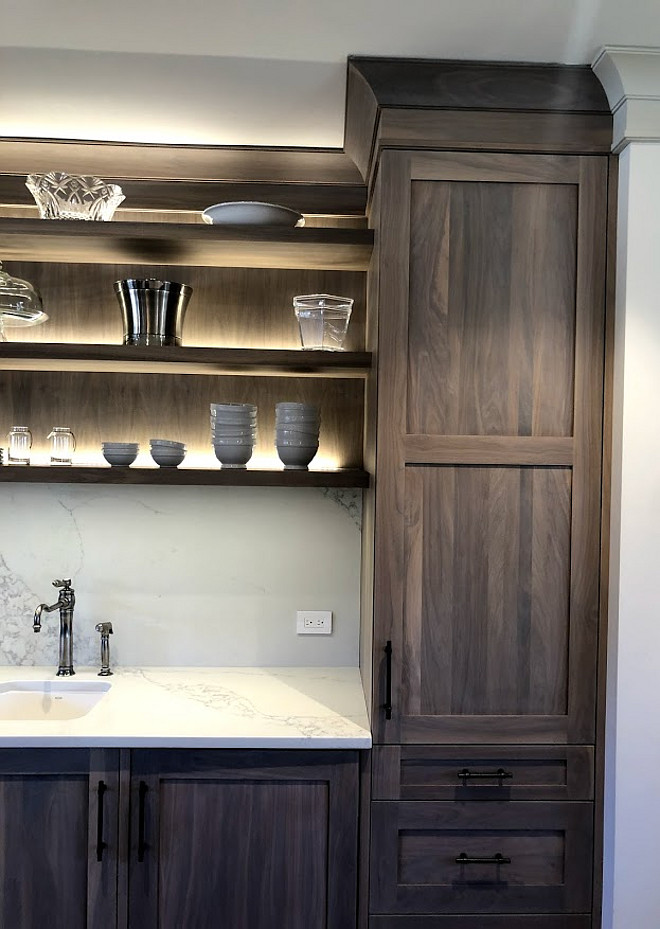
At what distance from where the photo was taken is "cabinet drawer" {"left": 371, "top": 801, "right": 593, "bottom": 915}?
1.88 metres

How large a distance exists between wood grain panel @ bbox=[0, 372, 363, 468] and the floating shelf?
0.37 meters

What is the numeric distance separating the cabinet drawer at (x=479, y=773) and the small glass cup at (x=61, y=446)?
1210mm

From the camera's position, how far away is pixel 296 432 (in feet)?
7.31

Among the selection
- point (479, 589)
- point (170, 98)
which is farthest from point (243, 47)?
point (479, 589)

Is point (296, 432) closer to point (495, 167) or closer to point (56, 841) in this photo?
point (495, 167)

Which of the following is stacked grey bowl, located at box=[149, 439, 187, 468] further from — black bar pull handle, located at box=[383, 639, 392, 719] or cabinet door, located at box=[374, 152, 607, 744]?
black bar pull handle, located at box=[383, 639, 392, 719]

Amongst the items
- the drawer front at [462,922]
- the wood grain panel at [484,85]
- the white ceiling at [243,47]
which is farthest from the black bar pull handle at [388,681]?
the white ceiling at [243,47]

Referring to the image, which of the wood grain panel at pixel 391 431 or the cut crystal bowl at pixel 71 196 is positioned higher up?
the cut crystal bowl at pixel 71 196

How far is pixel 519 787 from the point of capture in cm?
190

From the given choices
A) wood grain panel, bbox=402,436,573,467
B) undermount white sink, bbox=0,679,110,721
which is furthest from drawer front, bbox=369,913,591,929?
wood grain panel, bbox=402,436,573,467

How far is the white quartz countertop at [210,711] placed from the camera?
185 centimetres

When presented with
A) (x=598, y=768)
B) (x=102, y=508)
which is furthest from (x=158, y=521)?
(x=598, y=768)

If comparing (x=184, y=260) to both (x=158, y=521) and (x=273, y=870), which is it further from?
(x=273, y=870)

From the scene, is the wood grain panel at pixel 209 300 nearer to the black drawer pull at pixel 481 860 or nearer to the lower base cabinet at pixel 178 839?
the lower base cabinet at pixel 178 839
